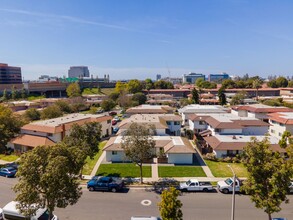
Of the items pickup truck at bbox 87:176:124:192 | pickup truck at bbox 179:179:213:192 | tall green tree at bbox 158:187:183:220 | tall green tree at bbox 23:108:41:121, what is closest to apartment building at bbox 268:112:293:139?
pickup truck at bbox 179:179:213:192

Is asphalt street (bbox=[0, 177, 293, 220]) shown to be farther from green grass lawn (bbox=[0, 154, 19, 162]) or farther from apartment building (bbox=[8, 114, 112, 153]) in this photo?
apartment building (bbox=[8, 114, 112, 153])

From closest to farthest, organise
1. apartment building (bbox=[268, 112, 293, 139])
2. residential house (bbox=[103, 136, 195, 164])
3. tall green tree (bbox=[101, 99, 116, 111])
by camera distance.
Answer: residential house (bbox=[103, 136, 195, 164]), apartment building (bbox=[268, 112, 293, 139]), tall green tree (bbox=[101, 99, 116, 111])

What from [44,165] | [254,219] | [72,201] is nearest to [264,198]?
[254,219]

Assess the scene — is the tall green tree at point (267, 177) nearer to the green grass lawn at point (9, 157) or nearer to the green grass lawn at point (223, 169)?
the green grass lawn at point (223, 169)

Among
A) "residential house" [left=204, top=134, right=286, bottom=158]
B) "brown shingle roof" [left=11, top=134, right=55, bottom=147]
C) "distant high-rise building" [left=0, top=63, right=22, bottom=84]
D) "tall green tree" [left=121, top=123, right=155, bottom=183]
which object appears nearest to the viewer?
"tall green tree" [left=121, top=123, right=155, bottom=183]

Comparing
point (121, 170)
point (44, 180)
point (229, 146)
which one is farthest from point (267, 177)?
point (121, 170)

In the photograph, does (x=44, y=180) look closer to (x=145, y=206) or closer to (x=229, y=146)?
(x=145, y=206)

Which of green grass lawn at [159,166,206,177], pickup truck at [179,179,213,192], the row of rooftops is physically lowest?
green grass lawn at [159,166,206,177]
